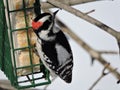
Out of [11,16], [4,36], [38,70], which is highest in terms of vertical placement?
[11,16]

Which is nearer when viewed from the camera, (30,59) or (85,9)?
(30,59)

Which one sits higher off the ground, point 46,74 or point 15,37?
A: point 15,37

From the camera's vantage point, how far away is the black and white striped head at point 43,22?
1.82m

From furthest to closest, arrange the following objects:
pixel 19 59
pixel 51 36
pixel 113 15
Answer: pixel 113 15, pixel 19 59, pixel 51 36

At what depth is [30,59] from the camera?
1.97 metres

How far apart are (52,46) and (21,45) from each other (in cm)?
16

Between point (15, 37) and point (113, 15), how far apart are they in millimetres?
585

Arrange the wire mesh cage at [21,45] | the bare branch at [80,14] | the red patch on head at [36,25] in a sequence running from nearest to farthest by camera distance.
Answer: the bare branch at [80,14] → the red patch on head at [36,25] → the wire mesh cage at [21,45]

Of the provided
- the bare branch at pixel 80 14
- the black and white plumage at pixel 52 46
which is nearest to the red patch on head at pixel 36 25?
the black and white plumage at pixel 52 46

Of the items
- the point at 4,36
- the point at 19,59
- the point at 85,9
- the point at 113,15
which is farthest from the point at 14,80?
the point at 113,15

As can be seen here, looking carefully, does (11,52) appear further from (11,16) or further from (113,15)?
(113,15)

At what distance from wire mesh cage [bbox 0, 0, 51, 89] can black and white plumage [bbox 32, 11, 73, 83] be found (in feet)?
0.19

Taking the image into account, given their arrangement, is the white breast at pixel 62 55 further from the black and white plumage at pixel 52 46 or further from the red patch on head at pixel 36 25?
the red patch on head at pixel 36 25

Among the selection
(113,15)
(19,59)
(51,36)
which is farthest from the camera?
(113,15)
